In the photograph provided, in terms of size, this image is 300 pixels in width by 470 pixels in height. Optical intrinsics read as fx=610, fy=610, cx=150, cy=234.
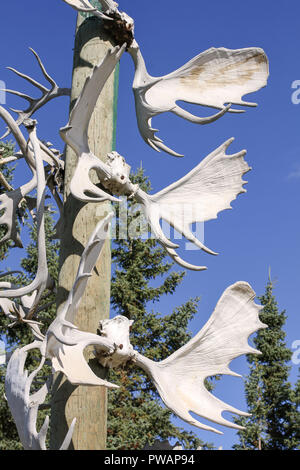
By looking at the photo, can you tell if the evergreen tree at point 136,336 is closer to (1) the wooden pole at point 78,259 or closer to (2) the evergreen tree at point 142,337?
(2) the evergreen tree at point 142,337

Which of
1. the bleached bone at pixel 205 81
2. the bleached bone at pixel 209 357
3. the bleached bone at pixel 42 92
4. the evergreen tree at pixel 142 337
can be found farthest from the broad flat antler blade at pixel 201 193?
the evergreen tree at pixel 142 337

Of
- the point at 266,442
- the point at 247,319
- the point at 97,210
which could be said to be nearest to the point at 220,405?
the point at 247,319

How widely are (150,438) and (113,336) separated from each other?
408 inches

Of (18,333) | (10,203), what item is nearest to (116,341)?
(10,203)

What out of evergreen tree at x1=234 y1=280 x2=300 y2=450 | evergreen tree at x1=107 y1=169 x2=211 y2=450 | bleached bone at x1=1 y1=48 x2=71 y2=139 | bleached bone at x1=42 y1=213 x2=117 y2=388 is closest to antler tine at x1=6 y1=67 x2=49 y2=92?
bleached bone at x1=1 y1=48 x2=71 y2=139

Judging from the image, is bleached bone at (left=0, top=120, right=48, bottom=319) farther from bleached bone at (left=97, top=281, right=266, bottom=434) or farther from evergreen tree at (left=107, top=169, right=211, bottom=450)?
evergreen tree at (left=107, top=169, right=211, bottom=450)

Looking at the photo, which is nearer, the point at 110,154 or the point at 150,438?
the point at 110,154

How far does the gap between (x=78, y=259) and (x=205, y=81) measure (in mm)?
1481

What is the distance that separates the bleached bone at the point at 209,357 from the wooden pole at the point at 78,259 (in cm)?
32

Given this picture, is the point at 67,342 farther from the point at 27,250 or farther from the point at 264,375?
the point at 264,375

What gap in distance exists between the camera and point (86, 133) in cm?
314

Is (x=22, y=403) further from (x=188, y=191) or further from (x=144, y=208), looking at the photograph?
(x=188, y=191)

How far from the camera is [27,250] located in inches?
603

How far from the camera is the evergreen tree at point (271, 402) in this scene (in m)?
16.2
